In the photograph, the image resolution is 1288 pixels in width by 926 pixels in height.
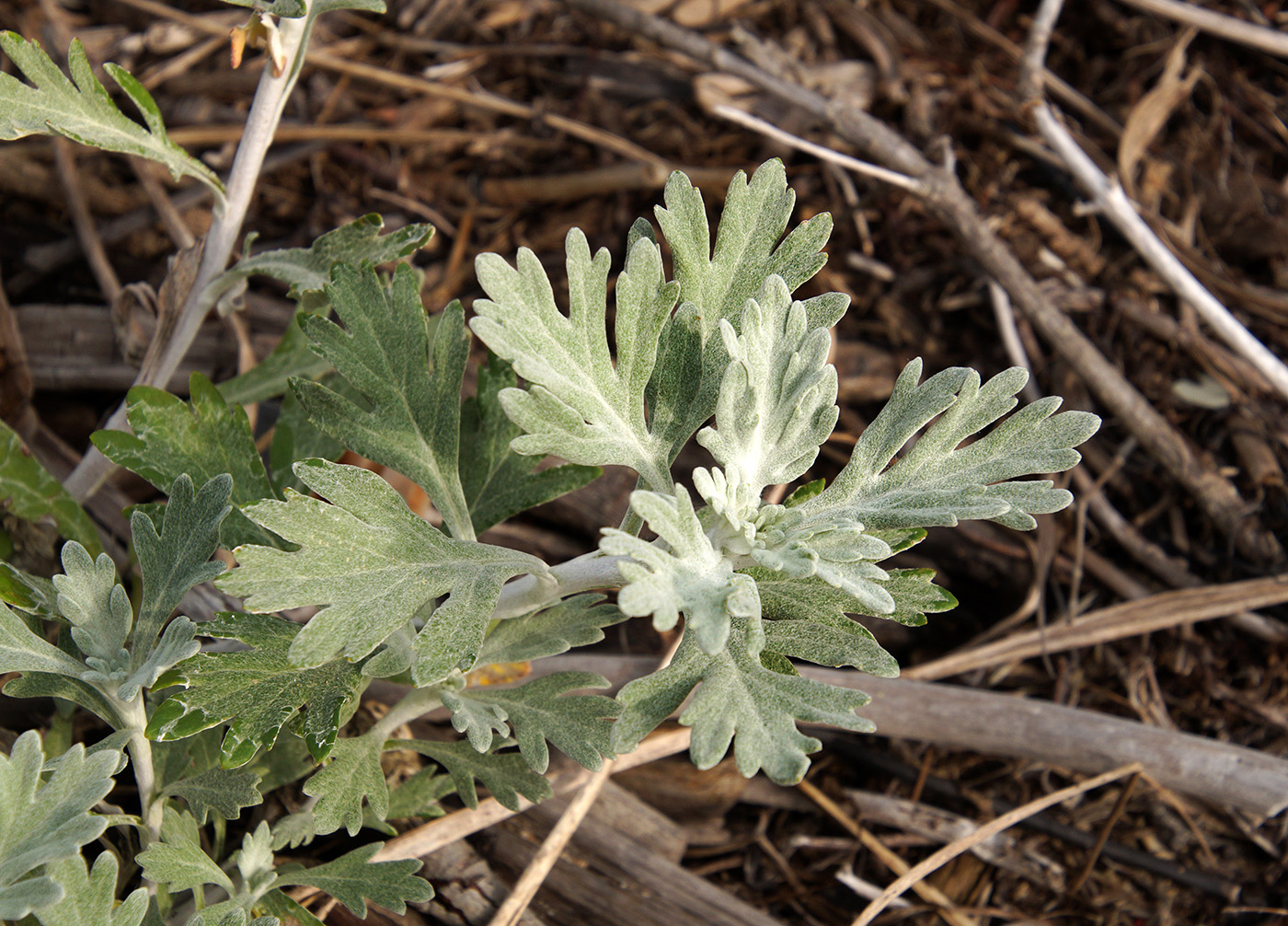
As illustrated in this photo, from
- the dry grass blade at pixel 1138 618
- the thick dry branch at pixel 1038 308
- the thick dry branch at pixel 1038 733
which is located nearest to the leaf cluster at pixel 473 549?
the thick dry branch at pixel 1038 733

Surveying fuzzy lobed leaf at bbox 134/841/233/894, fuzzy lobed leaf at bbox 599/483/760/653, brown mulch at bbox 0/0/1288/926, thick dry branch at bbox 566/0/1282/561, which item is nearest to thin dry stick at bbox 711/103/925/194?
thick dry branch at bbox 566/0/1282/561

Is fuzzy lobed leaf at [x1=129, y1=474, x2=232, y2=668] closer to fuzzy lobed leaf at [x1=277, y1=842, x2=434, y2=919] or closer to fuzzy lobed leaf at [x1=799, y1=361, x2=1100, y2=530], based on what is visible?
fuzzy lobed leaf at [x1=277, y1=842, x2=434, y2=919]

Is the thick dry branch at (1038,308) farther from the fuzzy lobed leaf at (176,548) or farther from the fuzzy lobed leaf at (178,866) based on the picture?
the fuzzy lobed leaf at (178,866)

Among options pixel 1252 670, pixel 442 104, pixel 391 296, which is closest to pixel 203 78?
pixel 442 104

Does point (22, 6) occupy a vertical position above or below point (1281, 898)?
above

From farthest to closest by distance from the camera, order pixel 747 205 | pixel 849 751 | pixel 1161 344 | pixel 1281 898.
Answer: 1. pixel 1161 344
2. pixel 849 751
3. pixel 1281 898
4. pixel 747 205

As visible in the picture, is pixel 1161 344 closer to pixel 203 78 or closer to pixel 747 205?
pixel 747 205

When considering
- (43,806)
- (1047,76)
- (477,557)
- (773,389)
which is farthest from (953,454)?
(1047,76)
